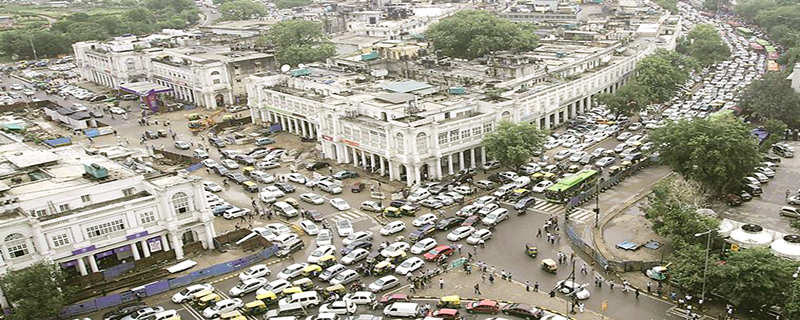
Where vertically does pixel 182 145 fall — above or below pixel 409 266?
above


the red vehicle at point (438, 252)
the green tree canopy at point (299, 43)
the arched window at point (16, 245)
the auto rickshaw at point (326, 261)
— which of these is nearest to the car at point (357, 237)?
the auto rickshaw at point (326, 261)

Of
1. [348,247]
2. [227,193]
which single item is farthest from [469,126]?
[227,193]

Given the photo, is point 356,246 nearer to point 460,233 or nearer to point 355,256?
point 355,256

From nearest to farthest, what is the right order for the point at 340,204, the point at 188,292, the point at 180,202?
the point at 188,292, the point at 180,202, the point at 340,204

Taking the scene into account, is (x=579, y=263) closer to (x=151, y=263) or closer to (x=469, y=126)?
(x=469, y=126)

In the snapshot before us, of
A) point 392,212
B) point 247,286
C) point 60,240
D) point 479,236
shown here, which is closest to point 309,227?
point 392,212
